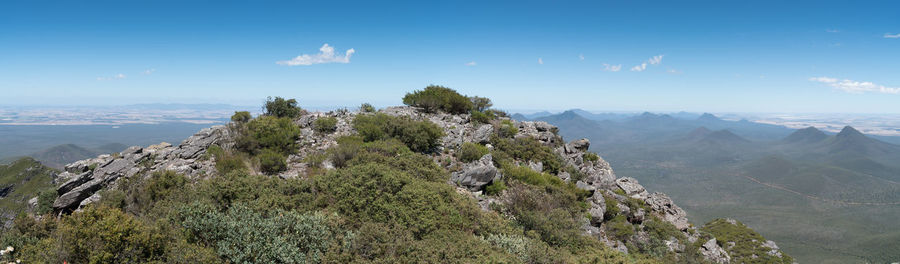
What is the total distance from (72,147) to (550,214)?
225743 millimetres

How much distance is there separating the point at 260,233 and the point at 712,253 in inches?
907

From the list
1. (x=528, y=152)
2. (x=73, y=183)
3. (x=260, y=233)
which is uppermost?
(x=528, y=152)

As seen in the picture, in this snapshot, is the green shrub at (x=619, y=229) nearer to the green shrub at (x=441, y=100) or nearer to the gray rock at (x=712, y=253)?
the gray rock at (x=712, y=253)

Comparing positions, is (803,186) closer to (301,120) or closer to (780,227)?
(780,227)

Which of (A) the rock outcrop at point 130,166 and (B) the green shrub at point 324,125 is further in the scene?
(B) the green shrub at point 324,125

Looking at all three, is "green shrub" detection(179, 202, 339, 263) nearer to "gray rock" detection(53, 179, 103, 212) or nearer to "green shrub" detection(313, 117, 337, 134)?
"gray rock" detection(53, 179, 103, 212)

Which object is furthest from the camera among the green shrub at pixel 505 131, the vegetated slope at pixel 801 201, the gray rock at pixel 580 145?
the vegetated slope at pixel 801 201

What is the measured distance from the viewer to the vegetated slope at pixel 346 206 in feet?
27.4

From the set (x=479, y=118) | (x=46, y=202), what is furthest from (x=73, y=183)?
(x=479, y=118)

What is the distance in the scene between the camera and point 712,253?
A: 19.2 m

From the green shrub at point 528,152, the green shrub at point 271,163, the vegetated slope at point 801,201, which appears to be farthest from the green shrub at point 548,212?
the vegetated slope at point 801,201

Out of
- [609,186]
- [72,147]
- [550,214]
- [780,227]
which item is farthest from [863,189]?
[72,147]

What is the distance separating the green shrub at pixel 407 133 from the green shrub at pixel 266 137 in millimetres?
4351

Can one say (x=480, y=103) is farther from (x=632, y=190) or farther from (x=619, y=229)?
(x=619, y=229)
